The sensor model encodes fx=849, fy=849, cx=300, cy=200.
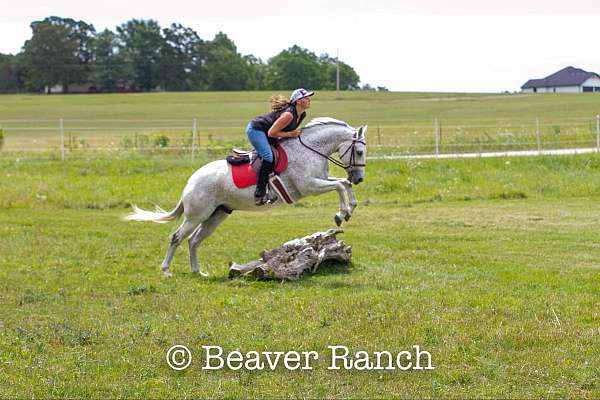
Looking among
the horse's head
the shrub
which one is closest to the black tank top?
the horse's head

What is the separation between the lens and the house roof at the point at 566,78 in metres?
59.0

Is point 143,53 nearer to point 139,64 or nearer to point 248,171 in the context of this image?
point 139,64

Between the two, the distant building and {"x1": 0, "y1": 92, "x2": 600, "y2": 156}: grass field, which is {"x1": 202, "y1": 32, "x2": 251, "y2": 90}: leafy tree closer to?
{"x1": 0, "y1": 92, "x2": 600, "y2": 156}: grass field

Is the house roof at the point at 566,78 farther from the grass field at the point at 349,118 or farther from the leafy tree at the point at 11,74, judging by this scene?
the leafy tree at the point at 11,74

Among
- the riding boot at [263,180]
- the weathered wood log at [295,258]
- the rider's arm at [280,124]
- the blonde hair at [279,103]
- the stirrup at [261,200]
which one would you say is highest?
the blonde hair at [279,103]

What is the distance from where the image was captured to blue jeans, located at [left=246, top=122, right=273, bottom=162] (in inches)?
458

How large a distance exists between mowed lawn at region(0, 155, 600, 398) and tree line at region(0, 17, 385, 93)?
293ft

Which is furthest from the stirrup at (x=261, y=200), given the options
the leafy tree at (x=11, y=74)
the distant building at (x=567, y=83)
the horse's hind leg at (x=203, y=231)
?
the leafy tree at (x=11, y=74)

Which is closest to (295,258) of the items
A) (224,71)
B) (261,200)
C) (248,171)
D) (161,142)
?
(261,200)

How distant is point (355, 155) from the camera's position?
11812mm

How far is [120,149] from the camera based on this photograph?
3219 centimetres

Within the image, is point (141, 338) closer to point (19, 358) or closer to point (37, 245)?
point (19, 358)

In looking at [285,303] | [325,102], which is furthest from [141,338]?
[325,102]

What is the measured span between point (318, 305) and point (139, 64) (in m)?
104
